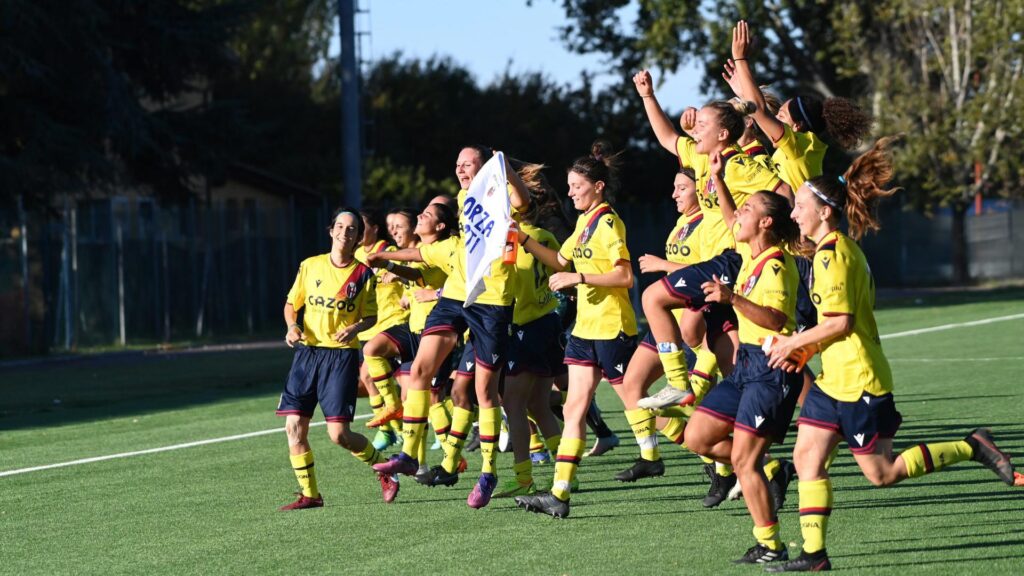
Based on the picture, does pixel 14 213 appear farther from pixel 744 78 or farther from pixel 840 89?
pixel 840 89

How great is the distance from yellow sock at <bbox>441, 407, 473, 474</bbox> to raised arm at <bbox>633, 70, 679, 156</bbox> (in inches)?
89.3

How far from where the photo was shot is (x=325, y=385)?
962cm

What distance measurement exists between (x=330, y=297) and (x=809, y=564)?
394cm

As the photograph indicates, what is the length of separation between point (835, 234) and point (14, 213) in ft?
71.6

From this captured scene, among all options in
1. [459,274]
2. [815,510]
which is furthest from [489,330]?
[815,510]

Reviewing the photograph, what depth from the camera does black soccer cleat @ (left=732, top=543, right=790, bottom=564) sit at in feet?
23.9

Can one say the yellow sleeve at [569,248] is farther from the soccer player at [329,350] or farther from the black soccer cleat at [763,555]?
the black soccer cleat at [763,555]

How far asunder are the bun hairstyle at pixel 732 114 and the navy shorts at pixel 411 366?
3160 millimetres

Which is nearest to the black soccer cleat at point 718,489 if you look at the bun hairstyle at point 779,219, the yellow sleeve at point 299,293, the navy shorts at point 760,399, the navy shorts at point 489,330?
the navy shorts at point 489,330

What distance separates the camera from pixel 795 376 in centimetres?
747

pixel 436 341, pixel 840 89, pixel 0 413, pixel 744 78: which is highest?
pixel 840 89

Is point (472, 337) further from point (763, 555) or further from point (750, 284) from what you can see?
point (763, 555)

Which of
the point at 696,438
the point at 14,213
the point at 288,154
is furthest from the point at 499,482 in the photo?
the point at 288,154

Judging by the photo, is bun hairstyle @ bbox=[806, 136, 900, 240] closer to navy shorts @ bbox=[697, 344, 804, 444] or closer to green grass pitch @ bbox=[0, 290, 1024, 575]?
navy shorts @ bbox=[697, 344, 804, 444]
